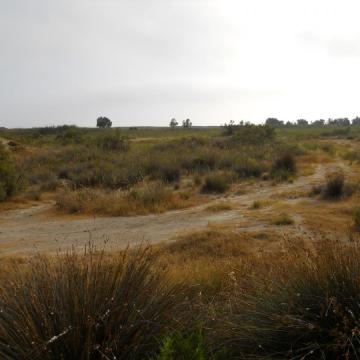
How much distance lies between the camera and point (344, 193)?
16.7 m

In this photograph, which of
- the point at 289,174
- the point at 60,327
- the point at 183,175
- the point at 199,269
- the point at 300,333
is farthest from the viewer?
the point at 183,175

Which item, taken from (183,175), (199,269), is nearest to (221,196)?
(183,175)

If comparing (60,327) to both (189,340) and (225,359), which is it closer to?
(189,340)

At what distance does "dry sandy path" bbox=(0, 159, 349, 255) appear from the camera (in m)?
11.3

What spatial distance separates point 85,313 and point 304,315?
5.64 ft

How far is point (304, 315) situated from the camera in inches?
146

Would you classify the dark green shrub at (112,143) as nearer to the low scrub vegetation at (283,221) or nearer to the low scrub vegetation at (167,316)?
the low scrub vegetation at (283,221)

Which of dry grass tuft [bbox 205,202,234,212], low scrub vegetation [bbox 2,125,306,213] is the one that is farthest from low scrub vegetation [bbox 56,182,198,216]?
dry grass tuft [bbox 205,202,234,212]

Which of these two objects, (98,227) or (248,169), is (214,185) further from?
(98,227)

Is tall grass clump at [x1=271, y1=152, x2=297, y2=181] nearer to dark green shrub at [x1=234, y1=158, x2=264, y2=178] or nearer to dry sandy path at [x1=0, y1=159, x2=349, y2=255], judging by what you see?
dark green shrub at [x1=234, y1=158, x2=264, y2=178]

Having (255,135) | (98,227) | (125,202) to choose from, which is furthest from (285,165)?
(255,135)

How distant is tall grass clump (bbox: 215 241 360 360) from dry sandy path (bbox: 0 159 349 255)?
6503 millimetres

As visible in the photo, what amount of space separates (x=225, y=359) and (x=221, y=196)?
49.7 feet

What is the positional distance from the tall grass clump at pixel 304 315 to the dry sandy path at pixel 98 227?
6.50m
